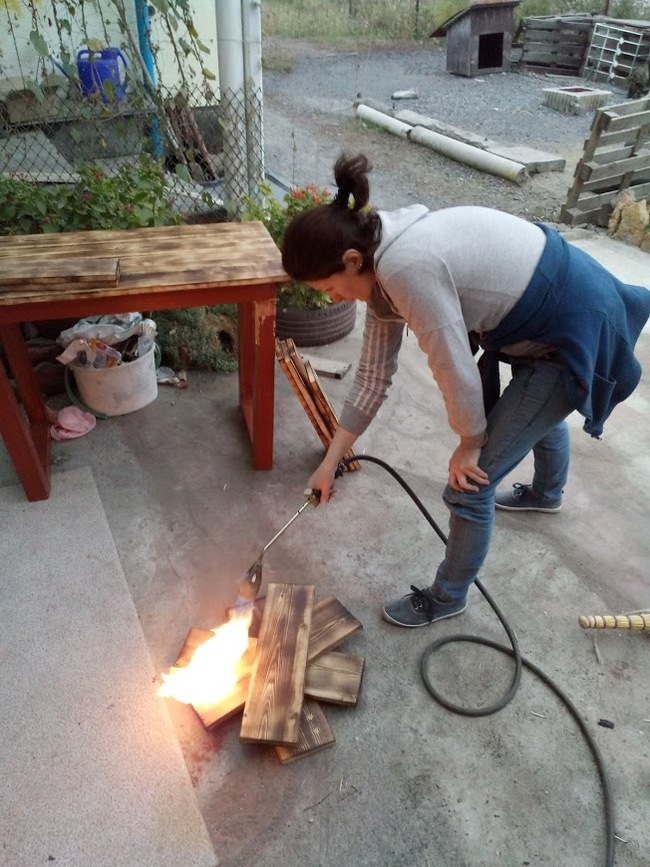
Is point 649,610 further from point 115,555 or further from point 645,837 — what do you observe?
point 115,555

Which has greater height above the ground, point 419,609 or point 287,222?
point 287,222

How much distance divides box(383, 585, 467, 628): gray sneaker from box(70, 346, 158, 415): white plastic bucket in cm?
182

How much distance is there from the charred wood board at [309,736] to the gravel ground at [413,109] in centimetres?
571

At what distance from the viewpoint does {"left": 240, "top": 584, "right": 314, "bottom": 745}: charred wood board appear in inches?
73.8

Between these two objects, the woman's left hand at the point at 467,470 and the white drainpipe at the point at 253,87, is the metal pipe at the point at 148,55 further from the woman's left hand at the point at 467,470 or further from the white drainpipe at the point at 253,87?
the woman's left hand at the point at 467,470

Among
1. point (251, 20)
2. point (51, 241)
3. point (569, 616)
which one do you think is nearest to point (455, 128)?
point (251, 20)

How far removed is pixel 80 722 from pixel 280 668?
2.16ft

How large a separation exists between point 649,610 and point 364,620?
1058 millimetres

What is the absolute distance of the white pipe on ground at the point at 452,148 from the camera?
7.74 meters

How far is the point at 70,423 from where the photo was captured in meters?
3.22

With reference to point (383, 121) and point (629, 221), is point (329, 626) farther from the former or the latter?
point (383, 121)

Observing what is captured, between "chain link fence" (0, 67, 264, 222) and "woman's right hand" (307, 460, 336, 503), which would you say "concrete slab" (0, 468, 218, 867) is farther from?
"chain link fence" (0, 67, 264, 222)

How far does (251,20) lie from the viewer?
13.6 ft

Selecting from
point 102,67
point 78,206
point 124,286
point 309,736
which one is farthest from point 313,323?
point 102,67
